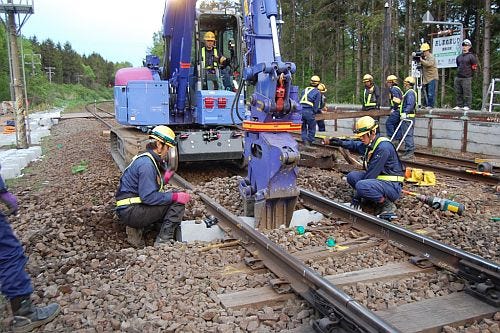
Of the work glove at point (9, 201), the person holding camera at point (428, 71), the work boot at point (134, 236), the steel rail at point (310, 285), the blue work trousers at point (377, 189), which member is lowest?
the work boot at point (134, 236)

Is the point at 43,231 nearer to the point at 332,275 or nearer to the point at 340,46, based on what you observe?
the point at 332,275

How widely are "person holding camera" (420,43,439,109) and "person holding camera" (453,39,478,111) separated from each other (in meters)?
0.70

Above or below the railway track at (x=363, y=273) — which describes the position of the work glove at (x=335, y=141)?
above

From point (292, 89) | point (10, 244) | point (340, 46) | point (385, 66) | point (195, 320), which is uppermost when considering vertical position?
point (340, 46)

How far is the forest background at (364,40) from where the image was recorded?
72.4ft

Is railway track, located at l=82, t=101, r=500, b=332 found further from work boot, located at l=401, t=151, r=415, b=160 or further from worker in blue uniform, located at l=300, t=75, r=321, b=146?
worker in blue uniform, located at l=300, t=75, r=321, b=146

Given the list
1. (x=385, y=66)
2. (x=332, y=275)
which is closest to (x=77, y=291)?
(x=332, y=275)

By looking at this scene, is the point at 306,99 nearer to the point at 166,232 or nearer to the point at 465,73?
the point at 465,73

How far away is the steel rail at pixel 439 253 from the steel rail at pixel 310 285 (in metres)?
1.20

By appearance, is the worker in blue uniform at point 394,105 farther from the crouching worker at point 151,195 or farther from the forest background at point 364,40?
the crouching worker at point 151,195

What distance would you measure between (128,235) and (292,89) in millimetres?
2653

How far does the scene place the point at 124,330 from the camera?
3285mm

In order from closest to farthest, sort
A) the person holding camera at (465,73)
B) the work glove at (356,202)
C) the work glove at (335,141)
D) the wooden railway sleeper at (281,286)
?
the wooden railway sleeper at (281,286)
the work glove at (356,202)
the work glove at (335,141)
the person holding camera at (465,73)

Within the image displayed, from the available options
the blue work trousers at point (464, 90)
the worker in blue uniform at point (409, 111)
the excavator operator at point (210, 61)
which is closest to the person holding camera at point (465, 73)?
the blue work trousers at point (464, 90)
